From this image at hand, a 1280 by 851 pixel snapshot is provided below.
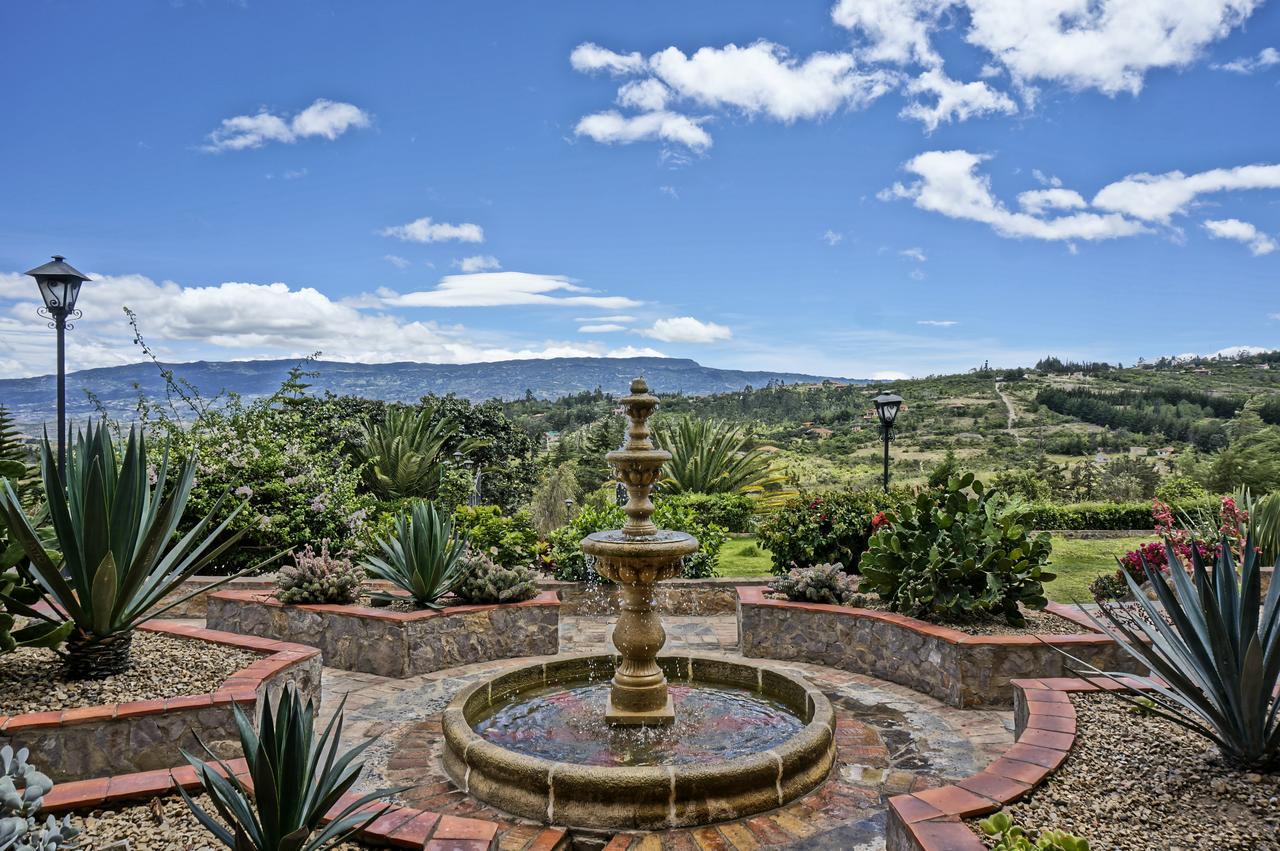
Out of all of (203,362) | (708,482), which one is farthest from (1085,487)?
(203,362)

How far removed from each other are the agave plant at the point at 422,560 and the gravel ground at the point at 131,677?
170 cm

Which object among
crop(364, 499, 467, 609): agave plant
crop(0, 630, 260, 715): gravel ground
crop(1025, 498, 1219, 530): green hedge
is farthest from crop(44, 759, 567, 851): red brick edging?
crop(1025, 498, 1219, 530): green hedge

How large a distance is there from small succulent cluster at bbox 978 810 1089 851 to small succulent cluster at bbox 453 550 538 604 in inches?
187

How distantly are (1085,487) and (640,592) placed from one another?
2162cm

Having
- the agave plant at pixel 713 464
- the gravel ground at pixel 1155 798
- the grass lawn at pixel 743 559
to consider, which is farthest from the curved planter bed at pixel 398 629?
the agave plant at pixel 713 464

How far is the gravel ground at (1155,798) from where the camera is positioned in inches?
115

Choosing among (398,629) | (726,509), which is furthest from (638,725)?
(726,509)

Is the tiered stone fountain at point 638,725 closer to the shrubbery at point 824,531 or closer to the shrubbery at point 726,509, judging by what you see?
the shrubbery at point 824,531

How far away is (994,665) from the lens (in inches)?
219

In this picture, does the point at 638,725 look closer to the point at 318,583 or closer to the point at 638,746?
the point at 638,746

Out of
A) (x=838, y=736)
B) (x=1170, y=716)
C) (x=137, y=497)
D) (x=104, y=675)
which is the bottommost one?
(x=838, y=736)

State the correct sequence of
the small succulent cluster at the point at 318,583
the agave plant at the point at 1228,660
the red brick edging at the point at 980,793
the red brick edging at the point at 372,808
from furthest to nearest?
the small succulent cluster at the point at 318,583 < the agave plant at the point at 1228,660 < the red brick edging at the point at 372,808 < the red brick edging at the point at 980,793

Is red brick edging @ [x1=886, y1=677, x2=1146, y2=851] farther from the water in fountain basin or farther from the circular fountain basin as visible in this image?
the water in fountain basin

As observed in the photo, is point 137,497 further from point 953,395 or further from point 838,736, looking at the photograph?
point 953,395
